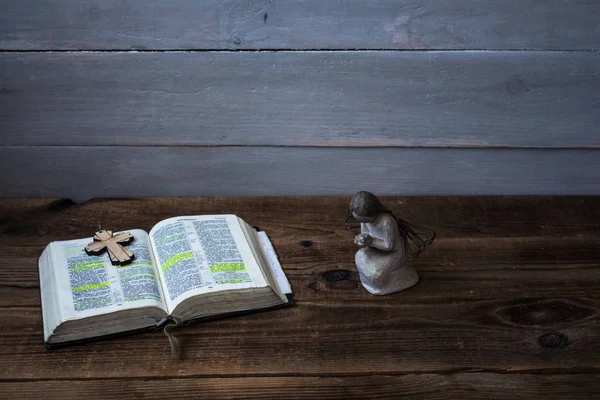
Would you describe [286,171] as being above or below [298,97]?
below

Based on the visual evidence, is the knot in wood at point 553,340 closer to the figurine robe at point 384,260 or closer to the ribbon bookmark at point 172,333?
the figurine robe at point 384,260

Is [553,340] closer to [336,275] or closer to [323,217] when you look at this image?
[336,275]

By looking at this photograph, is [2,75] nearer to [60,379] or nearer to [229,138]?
[229,138]

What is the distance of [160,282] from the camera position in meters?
1.28

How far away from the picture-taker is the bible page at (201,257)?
49.1 inches

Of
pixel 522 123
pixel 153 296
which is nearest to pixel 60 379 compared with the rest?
pixel 153 296

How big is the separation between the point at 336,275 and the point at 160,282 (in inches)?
12.8

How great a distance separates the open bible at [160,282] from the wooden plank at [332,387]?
0.10m

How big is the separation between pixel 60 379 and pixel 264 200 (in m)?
0.68

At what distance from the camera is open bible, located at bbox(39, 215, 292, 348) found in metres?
1.19

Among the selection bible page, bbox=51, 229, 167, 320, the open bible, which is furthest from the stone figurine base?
bible page, bbox=51, 229, 167, 320

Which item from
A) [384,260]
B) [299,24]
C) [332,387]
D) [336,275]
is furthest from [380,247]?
[299,24]

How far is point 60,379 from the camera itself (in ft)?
3.68

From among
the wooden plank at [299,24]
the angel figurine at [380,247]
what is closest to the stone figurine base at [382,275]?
the angel figurine at [380,247]
